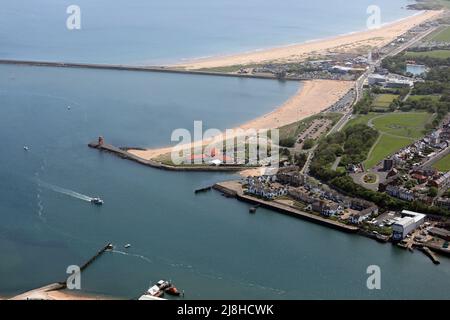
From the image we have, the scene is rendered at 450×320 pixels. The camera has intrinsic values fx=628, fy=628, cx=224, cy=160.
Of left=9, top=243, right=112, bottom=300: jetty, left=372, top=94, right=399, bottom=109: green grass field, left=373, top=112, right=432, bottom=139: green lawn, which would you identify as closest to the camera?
left=9, top=243, right=112, bottom=300: jetty

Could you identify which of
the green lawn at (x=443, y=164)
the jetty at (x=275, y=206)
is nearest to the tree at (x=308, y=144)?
the jetty at (x=275, y=206)

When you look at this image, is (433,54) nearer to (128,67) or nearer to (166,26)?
(128,67)

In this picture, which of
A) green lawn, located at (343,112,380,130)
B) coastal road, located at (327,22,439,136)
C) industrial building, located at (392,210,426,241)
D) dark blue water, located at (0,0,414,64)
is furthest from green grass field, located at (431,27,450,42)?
industrial building, located at (392,210,426,241)

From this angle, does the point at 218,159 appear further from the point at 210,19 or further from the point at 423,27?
the point at 210,19

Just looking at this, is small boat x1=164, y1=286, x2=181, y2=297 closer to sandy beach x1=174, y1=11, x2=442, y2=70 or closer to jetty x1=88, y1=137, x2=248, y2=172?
jetty x1=88, y1=137, x2=248, y2=172

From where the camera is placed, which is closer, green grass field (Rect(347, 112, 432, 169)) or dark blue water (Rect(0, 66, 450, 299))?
dark blue water (Rect(0, 66, 450, 299))
